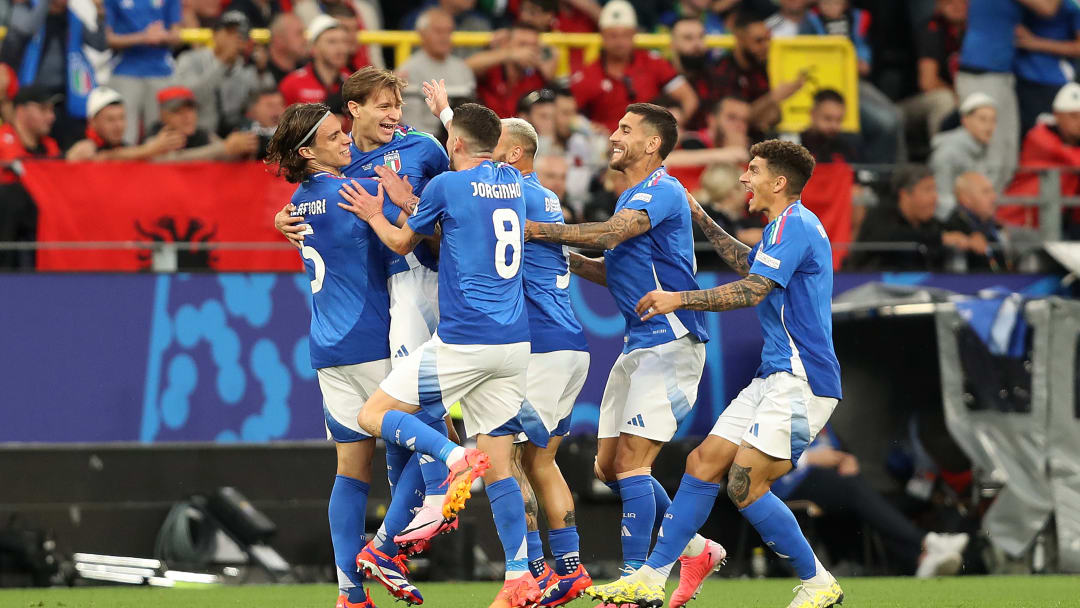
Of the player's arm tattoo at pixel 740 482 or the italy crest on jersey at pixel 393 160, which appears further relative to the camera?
the italy crest on jersey at pixel 393 160

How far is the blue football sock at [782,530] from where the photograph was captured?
7508 millimetres

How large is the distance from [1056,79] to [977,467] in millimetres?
5068

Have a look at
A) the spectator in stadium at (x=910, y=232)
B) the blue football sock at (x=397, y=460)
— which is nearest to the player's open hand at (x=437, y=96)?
the blue football sock at (x=397, y=460)

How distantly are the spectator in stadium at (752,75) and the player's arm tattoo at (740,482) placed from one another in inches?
260

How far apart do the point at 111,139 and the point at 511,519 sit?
603 centimetres

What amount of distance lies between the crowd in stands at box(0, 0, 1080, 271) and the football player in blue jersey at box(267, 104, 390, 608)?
388 cm

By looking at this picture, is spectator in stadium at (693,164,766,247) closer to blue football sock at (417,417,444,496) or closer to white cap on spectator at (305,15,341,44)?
white cap on spectator at (305,15,341,44)

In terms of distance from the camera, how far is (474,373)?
7.16 m

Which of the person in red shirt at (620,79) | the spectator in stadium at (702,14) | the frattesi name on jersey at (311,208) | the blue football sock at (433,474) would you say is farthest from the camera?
the spectator in stadium at (702,14)

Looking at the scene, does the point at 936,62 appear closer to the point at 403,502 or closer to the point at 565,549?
the point at 565,549

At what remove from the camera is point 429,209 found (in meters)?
7.19

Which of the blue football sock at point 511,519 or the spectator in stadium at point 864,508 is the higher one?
the blue football sock at point 511,519

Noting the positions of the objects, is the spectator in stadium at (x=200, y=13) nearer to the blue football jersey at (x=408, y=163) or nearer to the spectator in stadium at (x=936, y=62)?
the blue football jersey at (x=408, y=163)

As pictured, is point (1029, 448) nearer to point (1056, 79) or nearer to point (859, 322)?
point (859, 322)
